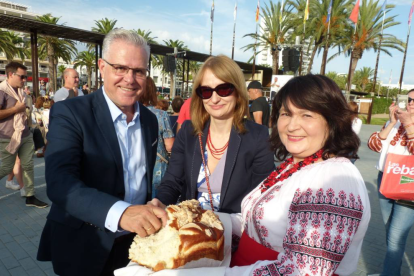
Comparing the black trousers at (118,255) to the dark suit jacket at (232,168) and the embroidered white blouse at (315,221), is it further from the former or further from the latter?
the embroidered white blouse at (315,221)

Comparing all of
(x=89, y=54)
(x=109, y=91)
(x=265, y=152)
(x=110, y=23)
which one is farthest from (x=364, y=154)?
(x=89, y=54)

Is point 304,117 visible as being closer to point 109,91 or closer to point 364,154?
point 109,91

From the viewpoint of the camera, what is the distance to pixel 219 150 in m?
2.21

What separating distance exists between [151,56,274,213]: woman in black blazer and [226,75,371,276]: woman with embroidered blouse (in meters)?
Answer: 0.41

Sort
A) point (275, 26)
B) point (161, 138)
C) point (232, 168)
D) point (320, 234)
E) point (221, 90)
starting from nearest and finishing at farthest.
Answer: point (320, 234) < point (232, 168) < point (221, 90) < point (161, 138) < point (275, 26)

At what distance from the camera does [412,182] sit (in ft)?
9.09

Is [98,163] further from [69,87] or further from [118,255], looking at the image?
[69,87]

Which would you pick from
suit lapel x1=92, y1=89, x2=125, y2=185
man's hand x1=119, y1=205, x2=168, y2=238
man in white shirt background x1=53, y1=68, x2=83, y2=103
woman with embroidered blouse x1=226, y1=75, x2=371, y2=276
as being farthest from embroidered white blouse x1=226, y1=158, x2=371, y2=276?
man in white shirt background x1=53, y1=68, x2=83, y2=103

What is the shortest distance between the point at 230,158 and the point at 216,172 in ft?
0.51

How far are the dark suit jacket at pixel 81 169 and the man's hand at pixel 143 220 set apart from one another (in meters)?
0.37

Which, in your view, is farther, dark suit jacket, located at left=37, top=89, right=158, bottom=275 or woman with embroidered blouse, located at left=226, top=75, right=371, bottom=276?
dark suit jacket, located at left=37, top=89, right=158, bottom=275

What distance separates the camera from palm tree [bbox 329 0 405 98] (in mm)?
26844

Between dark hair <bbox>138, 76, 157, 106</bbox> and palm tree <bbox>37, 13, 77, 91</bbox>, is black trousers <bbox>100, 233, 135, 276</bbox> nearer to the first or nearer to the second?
dark hair <bbox>138, 76, 157, 106</bbox>

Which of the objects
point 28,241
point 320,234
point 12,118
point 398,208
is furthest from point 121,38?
point 12,118
